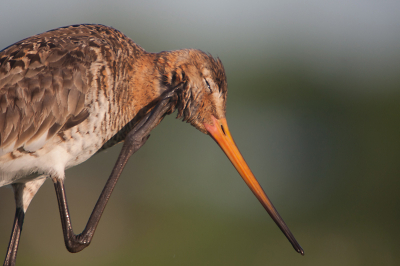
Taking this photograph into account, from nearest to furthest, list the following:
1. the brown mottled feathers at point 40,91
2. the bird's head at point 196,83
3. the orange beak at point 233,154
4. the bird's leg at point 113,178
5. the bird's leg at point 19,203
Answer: the brown mottled feathers at point 40,91 < the bird's leg at point 113,178 < the bird's head at point 196,83 < the orange beak at point 233,154 < the bird's leg at point 19,203

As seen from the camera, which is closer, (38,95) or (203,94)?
(38,95)

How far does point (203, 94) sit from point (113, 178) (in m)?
1.39

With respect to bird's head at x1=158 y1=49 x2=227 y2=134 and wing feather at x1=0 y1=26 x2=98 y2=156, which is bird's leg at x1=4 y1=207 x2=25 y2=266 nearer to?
wing feather at x1=0 y1=26 x2=98 y2=156

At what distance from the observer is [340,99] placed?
2189 centimetres

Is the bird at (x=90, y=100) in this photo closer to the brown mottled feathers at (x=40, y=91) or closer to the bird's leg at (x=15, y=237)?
the brown mottled feathers at (x=40, y=91)

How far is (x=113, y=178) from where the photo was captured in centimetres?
480

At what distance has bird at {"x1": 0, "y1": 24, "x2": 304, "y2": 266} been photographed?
4.42m

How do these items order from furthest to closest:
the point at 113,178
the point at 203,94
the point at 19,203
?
the point at 19,203, the point at 203,94, the point at 113,178

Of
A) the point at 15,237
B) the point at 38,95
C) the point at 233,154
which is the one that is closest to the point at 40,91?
the point at 38,95

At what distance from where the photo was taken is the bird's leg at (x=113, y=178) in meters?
4.71

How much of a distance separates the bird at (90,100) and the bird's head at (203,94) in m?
0.01

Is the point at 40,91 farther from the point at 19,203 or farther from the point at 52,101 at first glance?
the point at 19,203

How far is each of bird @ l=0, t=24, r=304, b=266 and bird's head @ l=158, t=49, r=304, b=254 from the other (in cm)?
1

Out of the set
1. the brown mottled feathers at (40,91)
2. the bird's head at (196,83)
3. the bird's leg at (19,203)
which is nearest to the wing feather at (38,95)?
the brown mottled feathers at (40,91)
